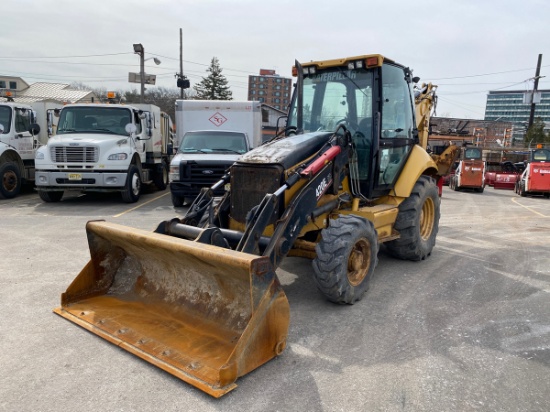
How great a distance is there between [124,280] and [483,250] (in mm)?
5738

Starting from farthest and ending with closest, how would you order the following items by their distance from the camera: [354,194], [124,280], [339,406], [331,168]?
[354,194] → [331,168] → [124,280] → [339,406]

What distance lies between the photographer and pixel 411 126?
615 cm

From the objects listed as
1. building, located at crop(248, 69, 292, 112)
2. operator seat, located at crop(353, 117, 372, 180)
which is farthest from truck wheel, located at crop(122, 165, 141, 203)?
building, located at crop(248, 69, 292, 112)

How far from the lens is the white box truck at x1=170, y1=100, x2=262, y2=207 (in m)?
10.1

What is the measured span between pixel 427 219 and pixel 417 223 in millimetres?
831

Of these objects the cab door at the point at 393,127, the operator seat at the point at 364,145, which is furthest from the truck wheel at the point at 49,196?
the cab door at the point at 393,127

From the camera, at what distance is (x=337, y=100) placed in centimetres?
552

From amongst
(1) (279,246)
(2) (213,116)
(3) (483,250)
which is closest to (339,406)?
(1) (279,246)

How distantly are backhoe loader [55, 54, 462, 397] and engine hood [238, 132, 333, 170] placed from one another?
14 mm

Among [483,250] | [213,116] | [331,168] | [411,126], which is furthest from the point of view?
[213,116]

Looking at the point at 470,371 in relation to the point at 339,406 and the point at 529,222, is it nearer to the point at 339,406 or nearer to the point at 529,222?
the point at 339,406

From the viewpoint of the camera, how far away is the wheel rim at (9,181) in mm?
11742

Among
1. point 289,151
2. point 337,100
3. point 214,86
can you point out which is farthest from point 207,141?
point 214,86

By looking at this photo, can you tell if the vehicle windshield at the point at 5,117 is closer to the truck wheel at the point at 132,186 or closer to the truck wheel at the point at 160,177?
the truck wheel at the point at 132,186
